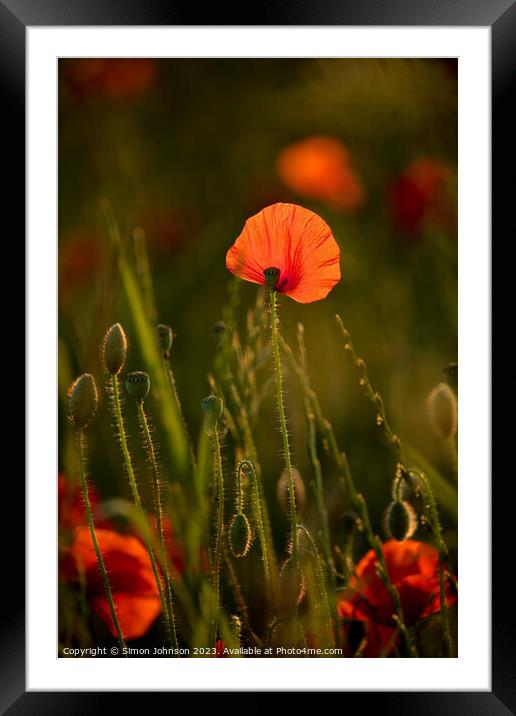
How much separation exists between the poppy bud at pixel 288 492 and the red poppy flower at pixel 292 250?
0.20 meters

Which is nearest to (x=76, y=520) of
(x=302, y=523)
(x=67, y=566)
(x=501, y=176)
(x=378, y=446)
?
(x=67, y=566)

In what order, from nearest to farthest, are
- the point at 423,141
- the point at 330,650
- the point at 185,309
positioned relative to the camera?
the point at 330,650, the point at 423,141, the point at 185,309

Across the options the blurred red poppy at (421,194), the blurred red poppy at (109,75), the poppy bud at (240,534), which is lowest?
the poppy bud at (240,534)

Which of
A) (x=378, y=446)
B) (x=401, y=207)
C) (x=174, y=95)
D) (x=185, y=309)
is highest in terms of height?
(x=174, y=95)

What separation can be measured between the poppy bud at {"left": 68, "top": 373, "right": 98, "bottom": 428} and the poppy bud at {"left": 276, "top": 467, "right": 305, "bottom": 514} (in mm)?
225

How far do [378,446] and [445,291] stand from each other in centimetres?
21

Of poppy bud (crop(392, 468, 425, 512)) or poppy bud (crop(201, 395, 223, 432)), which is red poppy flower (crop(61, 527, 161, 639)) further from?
poppy bud (crop(392, 468, 425, 512))

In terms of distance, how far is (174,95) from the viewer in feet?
3.73

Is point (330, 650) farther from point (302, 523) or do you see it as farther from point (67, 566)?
point (67, 566)

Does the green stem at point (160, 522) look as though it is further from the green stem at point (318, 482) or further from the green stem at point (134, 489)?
the green stem at point (318, 482)

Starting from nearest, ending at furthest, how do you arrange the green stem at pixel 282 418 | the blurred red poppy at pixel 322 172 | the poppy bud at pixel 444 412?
the green stem at pixel 282 418
the poppy bud at pixel 444 412
the blurred red poppy at pixel 322 172

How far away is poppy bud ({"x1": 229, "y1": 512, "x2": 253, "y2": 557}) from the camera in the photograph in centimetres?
94

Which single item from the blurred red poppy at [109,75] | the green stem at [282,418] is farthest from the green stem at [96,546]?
the blurred red poppy at [109,75]

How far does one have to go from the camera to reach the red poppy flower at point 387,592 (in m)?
0.99
